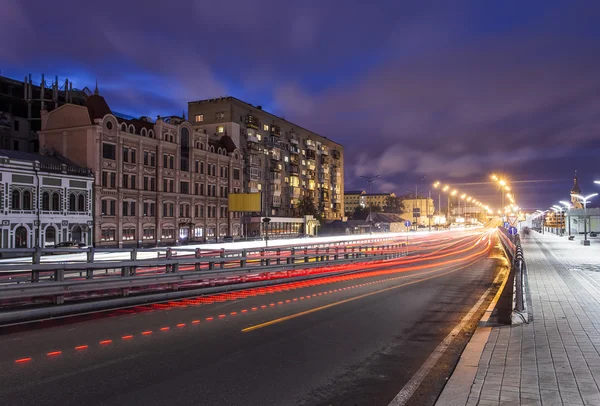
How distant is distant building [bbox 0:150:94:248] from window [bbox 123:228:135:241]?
455cm

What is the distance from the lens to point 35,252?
11.2m

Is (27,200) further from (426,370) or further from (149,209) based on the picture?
(426,370)

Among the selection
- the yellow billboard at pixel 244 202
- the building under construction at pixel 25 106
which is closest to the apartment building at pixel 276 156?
the yellow billboard at pixel 244 202

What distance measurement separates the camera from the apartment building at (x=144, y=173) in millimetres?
47969

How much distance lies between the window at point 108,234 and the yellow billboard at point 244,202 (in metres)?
21.4

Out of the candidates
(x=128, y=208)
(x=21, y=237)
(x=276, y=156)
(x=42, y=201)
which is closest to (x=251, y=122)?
(x=276, y=156)

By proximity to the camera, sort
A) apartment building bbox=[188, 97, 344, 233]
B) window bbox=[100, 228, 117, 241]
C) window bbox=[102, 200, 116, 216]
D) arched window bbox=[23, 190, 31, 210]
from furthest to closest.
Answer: apartment building bbox=[188, 97, 344, 233]
window bbox=[102, 200, 116, 216]
window bbox=[100, 228, 117, 241]
arched window bbox=[23, 190, 31, 210]

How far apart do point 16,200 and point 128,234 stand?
12772 millimetres

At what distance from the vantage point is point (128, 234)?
165 feet

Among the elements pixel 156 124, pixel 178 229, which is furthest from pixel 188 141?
pixel 178 229

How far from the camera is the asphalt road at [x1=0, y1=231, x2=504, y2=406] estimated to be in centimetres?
588

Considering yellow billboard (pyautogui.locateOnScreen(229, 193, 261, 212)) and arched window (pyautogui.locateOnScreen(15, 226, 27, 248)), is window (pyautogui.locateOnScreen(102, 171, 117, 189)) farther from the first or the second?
yellow billboard (pyautogui.locateOnScreen(229, 193, 261, 212))

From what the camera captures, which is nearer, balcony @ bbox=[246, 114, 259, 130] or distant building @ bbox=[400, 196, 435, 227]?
balcony @ bbox=[246, 114, 259, 130]

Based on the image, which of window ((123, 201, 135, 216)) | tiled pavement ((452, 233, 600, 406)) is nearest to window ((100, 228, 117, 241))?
window ((123, 201, 135, 216))
